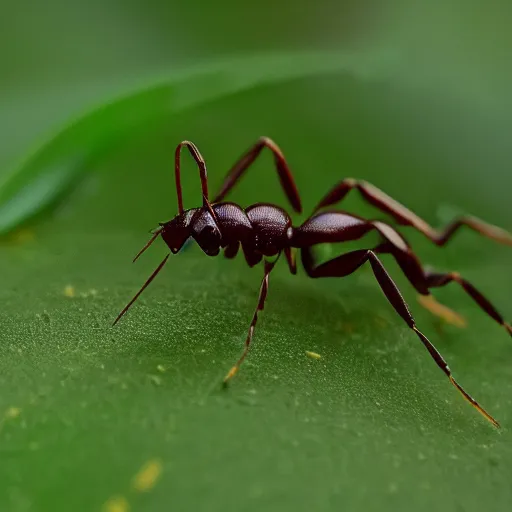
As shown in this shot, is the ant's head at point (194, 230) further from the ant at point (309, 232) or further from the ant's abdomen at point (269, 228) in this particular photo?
the ant's abdomen at point (269, 228)

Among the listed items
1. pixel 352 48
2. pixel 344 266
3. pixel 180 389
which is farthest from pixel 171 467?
pixel 352 48

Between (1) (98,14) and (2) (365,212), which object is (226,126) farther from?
(1) (98,14)

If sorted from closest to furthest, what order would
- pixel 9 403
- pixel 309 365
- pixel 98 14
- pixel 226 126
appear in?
pixel 9 403
pixel 309 365
pixel 226 126
pixel 98 14

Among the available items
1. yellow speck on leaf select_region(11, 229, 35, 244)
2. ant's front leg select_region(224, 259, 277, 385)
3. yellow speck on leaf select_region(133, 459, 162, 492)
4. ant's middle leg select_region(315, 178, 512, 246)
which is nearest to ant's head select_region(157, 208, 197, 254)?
ant's front leg select_region(224, 259, 277, 385)

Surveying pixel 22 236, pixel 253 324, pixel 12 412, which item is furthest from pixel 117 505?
pixel 22 236

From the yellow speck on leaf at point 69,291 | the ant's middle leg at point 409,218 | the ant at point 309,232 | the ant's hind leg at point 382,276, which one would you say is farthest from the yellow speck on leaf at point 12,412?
the ant's middle leg at point 409,218

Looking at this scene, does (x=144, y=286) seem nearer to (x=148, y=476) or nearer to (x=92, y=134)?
(x=92, y=134)
